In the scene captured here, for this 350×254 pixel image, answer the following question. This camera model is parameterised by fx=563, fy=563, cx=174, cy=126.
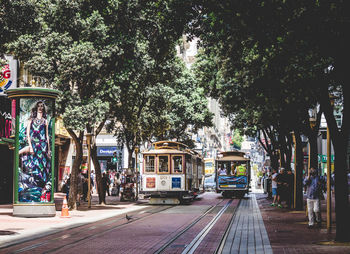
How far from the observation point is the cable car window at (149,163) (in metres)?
32.0

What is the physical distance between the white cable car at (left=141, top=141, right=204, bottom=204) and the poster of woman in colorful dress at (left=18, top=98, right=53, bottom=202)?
10993 mm

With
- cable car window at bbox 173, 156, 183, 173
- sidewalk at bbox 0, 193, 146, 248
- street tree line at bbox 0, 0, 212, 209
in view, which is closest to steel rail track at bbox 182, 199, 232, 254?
sidewalk at bbox 0, 193, 146, 248

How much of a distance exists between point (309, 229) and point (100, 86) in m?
11.3

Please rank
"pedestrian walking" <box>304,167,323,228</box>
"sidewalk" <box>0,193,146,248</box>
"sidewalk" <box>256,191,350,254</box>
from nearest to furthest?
"sidewalk" <box>256,191,350,254</box>
"sidewalk" <box>0,193,146,248</box>
"pedestrian walking" <box>304,167,323,228</box>

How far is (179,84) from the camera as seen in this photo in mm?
54781

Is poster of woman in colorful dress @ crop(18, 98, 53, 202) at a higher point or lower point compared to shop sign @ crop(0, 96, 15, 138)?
lower

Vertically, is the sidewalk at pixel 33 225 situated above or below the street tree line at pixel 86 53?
below

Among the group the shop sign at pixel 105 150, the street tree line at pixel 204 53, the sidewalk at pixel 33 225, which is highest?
the street tree line at pixel 204 53

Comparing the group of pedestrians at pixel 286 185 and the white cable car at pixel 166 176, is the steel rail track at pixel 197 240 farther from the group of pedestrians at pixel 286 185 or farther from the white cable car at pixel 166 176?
the white cable car at pixel 166 176

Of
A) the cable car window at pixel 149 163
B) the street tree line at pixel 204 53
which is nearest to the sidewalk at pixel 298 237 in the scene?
the street tree line at pixel 204 53

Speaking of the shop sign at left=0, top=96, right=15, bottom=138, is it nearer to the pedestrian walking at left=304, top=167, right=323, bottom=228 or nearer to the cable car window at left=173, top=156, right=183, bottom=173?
the cable car window at left=173, top=156, right=183, bottom=173

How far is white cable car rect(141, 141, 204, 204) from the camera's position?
3134 cm

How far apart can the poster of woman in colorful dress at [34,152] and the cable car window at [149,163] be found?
11.4m

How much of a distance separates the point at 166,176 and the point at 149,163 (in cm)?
138
